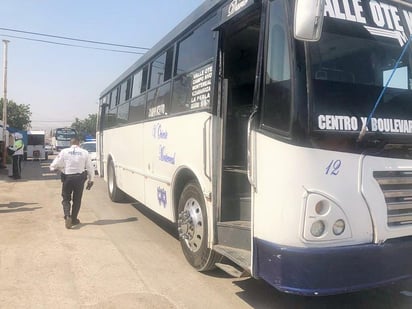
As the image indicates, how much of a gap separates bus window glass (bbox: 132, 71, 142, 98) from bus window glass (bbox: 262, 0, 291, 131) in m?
5.42

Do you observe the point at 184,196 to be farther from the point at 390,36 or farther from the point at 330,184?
the point at 390,36

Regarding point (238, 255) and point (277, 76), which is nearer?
point (277, 76)

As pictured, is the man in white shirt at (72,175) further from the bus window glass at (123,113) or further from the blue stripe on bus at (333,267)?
the blue stripe on bus at (333,267)

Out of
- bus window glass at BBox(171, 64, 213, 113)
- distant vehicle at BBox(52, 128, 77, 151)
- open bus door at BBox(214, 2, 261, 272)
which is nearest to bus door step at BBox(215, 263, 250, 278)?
open bus door at BBox(214, 2, 261, 272)

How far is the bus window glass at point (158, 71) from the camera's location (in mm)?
7320

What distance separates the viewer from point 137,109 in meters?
9.05

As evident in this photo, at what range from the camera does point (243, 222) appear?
15.9 ft

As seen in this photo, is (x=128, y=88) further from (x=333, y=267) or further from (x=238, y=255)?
(x=333, y=267)

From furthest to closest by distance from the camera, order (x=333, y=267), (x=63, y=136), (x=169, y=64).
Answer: (x=63, y=136), (x=169, y=64), (x=333, y=267)

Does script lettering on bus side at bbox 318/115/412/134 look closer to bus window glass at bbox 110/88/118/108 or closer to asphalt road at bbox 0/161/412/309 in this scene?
asphalt road at bbox 0/161/412/309

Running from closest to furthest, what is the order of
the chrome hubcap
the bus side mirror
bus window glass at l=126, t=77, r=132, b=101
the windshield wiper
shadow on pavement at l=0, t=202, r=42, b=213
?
the bus side mirror
the windshield wiper
the chrome hubcap
bus window glass at l=126, t=77, r=132, b=101
shadow on pavement at l=0, t=202, r=42, b=213

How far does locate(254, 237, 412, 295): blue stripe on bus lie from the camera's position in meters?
3.50

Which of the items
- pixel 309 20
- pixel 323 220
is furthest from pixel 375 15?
pixel 323 220

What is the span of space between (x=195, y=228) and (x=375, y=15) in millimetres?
3096
